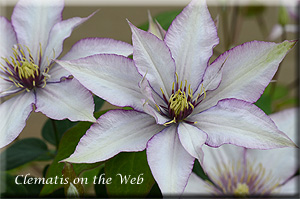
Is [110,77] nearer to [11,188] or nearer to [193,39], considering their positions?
[193,39]

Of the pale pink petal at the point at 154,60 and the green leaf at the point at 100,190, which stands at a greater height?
the pale pink petal at the point at 154,60

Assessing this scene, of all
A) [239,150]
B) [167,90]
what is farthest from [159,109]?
[239,150]

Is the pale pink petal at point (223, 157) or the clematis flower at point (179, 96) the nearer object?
the clematis flower at point (179, 96)

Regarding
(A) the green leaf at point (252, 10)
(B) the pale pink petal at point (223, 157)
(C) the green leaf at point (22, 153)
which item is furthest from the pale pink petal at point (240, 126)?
(A) the green leaf at point (252, 10)

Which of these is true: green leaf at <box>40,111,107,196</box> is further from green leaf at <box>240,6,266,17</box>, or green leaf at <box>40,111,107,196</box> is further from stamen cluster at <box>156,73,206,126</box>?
green leaf at <box>240,6,266,17</box>

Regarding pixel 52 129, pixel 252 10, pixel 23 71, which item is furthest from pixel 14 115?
pixel 252 10

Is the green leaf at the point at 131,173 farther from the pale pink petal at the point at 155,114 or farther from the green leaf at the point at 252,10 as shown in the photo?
the green leaf at the point at 252,10
